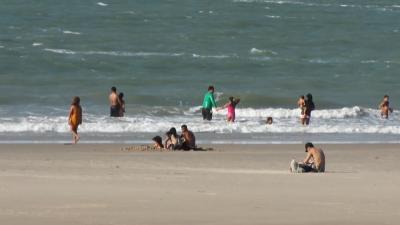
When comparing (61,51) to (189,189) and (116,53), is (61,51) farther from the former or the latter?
(189,189)

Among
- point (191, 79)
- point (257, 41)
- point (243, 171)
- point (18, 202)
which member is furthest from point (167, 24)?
point (18, 202)

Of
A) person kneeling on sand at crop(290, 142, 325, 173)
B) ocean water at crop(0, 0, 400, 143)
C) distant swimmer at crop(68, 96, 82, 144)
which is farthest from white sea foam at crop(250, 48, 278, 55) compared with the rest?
person kneeling on sand at crop(290, 142, 325, 173)

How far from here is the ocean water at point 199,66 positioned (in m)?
23.5

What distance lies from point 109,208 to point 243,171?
4.45 metres

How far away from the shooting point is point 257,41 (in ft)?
147

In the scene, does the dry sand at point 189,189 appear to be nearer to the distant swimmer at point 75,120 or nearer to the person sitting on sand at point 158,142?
the person sitting on sand at point 158,142

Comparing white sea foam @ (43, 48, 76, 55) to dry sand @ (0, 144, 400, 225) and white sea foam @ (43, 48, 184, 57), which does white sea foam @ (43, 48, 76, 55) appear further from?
dry sand @ (0, 144, 400, 225)

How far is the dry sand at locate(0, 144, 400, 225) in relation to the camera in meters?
10.1

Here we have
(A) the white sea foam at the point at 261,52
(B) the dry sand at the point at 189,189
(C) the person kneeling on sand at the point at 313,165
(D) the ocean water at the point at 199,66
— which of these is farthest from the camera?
(A) the white sea foam at the point at 261,52

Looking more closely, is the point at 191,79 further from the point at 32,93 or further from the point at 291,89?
the point at 32,93

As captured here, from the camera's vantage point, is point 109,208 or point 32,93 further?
point 32,93

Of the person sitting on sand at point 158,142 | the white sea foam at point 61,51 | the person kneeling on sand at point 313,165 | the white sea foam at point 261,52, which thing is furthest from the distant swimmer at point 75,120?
the white sea foam at point 261,52

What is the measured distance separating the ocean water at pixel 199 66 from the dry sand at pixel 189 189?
4281mm

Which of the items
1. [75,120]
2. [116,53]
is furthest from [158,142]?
[116,53]
